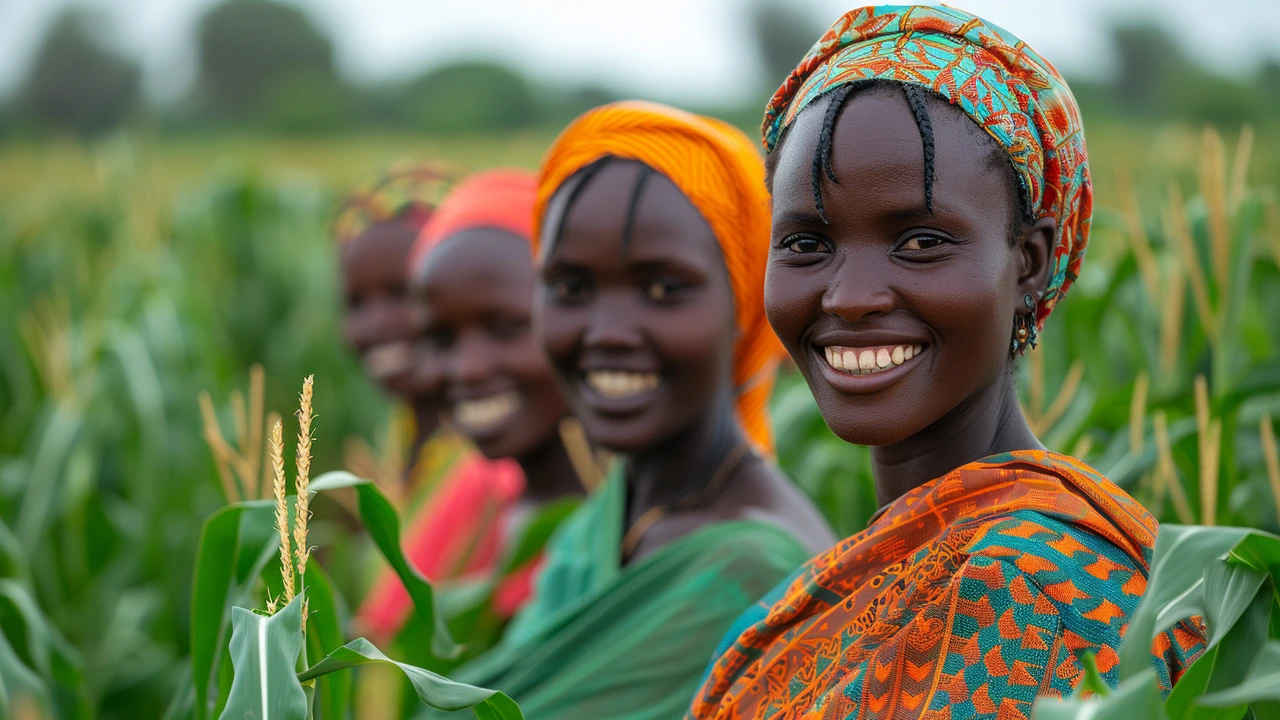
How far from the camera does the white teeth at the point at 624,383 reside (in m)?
2.20

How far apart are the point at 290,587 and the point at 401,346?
312 cm

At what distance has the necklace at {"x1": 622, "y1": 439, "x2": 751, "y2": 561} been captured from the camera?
2232mm

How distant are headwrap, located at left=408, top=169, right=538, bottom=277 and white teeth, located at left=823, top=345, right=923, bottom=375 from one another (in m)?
1.96

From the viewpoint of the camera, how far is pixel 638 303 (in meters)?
2.18

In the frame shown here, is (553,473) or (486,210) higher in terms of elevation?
(486,210)

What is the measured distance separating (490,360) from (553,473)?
352 mm

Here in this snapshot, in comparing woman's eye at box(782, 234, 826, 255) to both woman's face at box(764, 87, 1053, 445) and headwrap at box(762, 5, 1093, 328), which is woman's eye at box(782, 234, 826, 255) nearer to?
woman's face at box(764, 87, 1053, 445)

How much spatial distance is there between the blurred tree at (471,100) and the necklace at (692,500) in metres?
11.7

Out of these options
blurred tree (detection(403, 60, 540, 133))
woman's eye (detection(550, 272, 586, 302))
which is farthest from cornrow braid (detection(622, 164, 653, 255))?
blurred tree (detection(403, 60, 540, 133))

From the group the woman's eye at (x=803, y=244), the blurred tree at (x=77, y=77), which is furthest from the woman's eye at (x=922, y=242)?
the blurred tree at (x=77, y=77)

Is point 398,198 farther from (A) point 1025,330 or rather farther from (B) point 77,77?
(B) point 77,77

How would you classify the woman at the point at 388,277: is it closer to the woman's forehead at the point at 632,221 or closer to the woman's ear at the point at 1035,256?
the woman's forehead at the point at 632,221

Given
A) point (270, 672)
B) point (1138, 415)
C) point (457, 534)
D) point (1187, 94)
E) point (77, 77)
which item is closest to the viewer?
point (270, 672)

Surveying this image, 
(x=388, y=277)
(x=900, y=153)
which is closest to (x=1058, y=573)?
(x=900, y=153)
